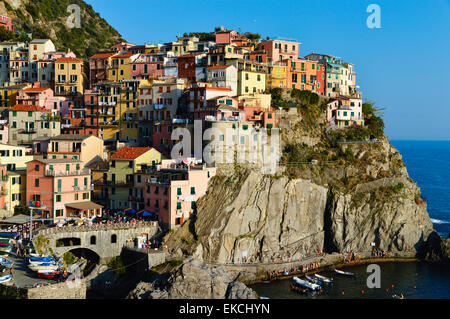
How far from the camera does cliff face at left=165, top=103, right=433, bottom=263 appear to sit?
249 feet

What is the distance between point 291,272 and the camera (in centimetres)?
7769

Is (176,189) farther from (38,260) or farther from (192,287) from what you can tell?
(38,260)

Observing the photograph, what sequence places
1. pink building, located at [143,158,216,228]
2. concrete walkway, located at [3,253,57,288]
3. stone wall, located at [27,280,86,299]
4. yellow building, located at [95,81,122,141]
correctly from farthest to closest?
yellow building, located at [95,81,122,141] → pink building, located at [143,158,216,228] → concrete walkway, located at [3,253,57,288] → stone wall, located at [27,280,86,299]

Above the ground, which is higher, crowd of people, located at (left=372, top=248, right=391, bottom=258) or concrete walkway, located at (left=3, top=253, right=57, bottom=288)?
concrete walkway, located at (left=3, top=253, right=57, bottom=288)

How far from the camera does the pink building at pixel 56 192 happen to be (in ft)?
252

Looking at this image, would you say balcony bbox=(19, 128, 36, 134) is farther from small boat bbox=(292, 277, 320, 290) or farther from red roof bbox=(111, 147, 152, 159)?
small boat bbox=(292, 277, 320, 290)

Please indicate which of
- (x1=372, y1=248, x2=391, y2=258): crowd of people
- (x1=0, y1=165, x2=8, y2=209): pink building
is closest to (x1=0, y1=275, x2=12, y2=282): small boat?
(x1=0, y1=165, x2=8, y2=209): pink building

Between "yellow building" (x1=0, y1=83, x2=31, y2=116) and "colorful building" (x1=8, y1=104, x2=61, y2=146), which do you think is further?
"yellow building" (x1=0, y1=83, x2=31, y2=116)

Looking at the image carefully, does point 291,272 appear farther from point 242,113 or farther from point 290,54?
point 290,54

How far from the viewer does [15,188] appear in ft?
260

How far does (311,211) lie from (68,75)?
164 ft

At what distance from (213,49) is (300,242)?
38692 millimetres

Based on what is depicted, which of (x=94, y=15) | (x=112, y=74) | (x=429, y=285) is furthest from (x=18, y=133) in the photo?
(x=94, y=15)

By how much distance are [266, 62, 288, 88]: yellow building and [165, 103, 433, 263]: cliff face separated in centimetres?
912
